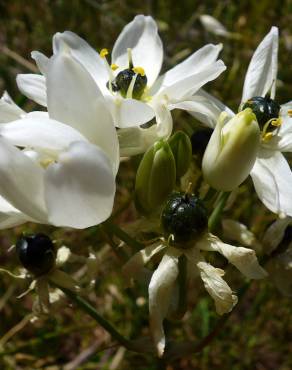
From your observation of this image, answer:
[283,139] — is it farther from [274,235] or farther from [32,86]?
[32,86]

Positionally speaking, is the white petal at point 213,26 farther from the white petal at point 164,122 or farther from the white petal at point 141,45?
the white petal at point 164,122

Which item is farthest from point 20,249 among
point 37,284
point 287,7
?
point 287,7

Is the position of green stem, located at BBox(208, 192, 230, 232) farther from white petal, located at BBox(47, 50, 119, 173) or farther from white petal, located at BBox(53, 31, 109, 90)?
white petal, located at BBox(53, 31, 109, 90)

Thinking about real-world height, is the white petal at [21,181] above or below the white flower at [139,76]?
above

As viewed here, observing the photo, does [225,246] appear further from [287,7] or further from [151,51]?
[287,7]

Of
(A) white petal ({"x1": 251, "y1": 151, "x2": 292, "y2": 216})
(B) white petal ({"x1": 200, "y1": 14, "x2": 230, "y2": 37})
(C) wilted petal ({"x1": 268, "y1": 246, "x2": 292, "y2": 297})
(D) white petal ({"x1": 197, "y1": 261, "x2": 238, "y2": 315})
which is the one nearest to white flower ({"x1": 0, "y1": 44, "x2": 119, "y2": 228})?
(D) white petal ({"x1": 197, "y1": 261, "x2": 238, "y2": 315})

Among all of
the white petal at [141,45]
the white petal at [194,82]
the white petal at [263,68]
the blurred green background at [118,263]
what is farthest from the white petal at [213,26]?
the white petal at [194,82]

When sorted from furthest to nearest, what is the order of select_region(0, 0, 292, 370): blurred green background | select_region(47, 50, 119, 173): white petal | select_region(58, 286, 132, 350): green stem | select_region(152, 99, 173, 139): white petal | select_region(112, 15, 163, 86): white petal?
select_region(0, 0, 292, 370): blurred green background → select_region(112, 15, 163, 86): white petal → select_region(58, 286, 132, 350): green stem → select_region(152, 99, 173, 139): white petal → select_region(47, 50, 119, 173): white petal
